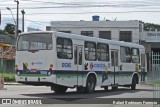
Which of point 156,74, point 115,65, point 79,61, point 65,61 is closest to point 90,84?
point 79,61

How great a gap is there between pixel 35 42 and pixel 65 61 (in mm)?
1778

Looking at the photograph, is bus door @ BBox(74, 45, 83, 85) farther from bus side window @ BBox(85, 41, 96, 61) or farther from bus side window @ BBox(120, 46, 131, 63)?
bus side window @ BBox(120, 46, 131, 63)

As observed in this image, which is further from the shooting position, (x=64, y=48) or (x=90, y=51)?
(x=90, y=51)

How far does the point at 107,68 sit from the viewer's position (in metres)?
24.8

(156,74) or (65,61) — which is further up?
(65,61)

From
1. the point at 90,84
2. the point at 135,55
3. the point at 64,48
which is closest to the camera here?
the point at 64,48

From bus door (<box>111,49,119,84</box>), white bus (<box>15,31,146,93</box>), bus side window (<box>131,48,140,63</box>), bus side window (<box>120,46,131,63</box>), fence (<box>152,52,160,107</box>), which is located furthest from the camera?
bus side window (<box>131,48,140,63</box>)

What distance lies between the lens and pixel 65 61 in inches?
812

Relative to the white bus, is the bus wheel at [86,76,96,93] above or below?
below

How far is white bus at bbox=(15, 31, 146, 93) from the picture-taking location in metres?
20.1

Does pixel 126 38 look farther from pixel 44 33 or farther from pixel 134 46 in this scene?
pixel 44 33

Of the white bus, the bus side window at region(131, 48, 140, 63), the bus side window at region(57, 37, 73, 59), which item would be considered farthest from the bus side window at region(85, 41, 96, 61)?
the bus side window at region(131, 48, 140, 63)

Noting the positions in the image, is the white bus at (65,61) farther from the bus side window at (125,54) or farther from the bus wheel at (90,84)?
the bus side window at (125,54)

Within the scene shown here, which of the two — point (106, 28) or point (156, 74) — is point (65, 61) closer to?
point (156, 74)
